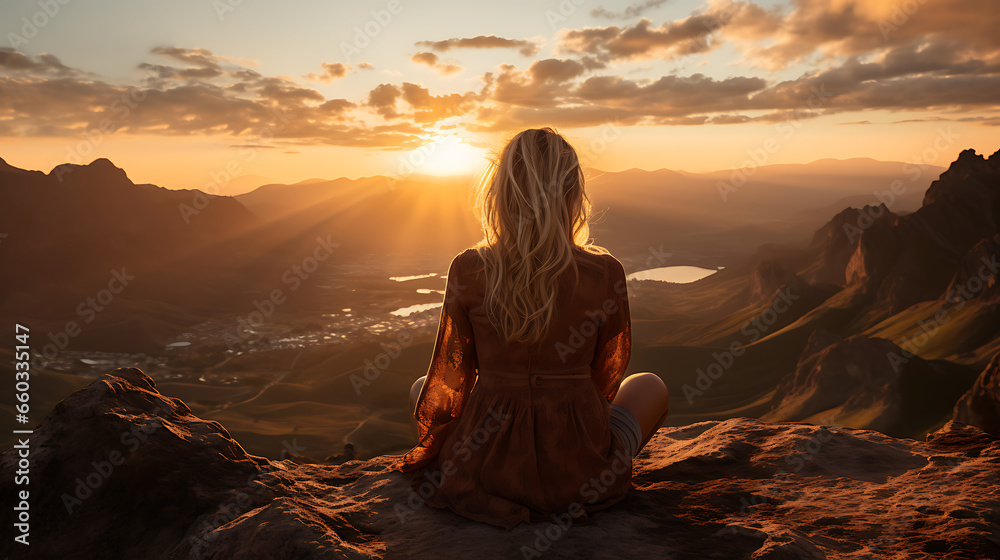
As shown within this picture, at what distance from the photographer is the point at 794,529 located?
14.5 ft

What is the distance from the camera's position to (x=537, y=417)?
4.62m

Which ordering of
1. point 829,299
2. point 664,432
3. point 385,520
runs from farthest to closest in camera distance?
point 829,299, point 664,432, point 385,520

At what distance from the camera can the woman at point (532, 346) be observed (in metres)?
4.29

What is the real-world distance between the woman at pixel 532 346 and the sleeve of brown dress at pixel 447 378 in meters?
0.02

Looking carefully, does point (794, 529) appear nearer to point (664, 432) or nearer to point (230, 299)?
point (664, 432)

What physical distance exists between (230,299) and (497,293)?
16661 cm

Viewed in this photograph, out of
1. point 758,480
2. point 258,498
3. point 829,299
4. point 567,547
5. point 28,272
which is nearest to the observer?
point 567,547

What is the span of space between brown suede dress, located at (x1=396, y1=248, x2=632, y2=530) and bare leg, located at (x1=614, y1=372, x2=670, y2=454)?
22.5 inches

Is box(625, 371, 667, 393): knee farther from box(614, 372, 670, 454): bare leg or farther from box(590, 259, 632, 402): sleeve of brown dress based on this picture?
→ box(590, 259, 632, 402): sleeve of brown dress

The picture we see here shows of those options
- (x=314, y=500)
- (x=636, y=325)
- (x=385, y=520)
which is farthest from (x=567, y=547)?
(x=636, y=325)

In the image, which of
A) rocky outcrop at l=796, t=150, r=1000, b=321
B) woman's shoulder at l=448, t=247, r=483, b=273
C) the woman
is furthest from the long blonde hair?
rocky outcrop at l=796, t=150, r=1000, b=321

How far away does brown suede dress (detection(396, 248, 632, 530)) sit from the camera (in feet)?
14.9

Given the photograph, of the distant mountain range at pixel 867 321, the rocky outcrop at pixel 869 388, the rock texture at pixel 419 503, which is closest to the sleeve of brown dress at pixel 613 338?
the rock texture at pixel 419 503

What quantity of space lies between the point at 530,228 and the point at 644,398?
2.23 meters
